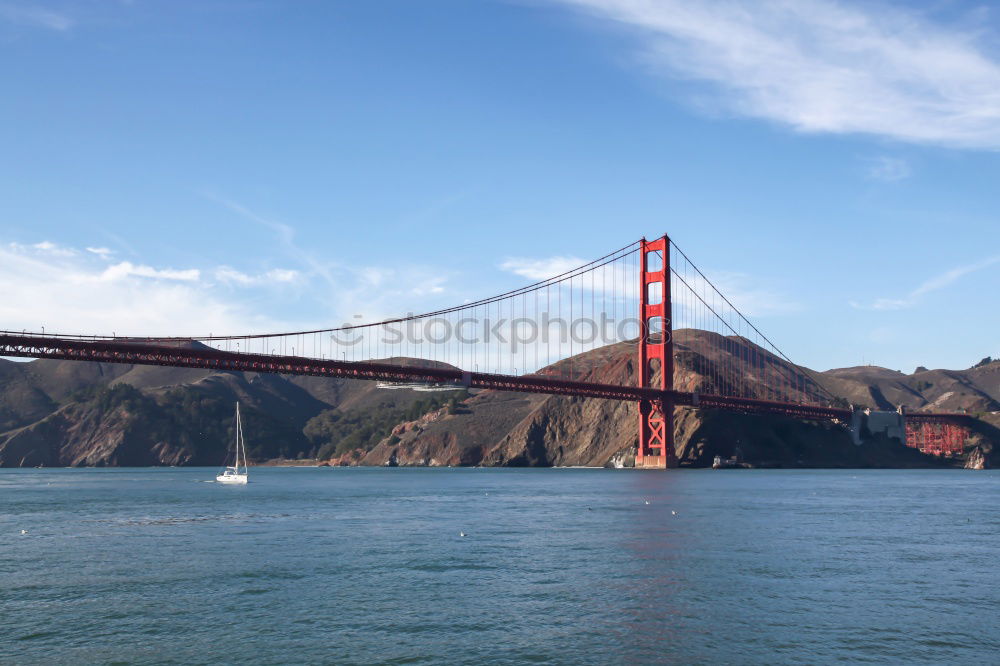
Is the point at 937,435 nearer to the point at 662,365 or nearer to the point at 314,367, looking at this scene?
the point at 662,365

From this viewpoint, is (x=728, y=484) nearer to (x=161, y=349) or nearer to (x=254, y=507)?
(x=254, y=507)

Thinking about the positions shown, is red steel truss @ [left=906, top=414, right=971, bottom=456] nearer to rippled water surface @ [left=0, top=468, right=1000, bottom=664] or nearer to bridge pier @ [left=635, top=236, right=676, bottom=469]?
bridge pier @ [left=635, top=236, right=676, bottom=469]

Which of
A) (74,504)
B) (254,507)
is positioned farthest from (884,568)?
(74,504)

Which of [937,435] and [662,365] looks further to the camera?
[937,435]

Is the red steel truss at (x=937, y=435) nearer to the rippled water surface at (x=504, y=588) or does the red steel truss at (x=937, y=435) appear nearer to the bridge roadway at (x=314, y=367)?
the bridge roadway at (x=314, y=367)

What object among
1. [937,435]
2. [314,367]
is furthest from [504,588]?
[937,435]
